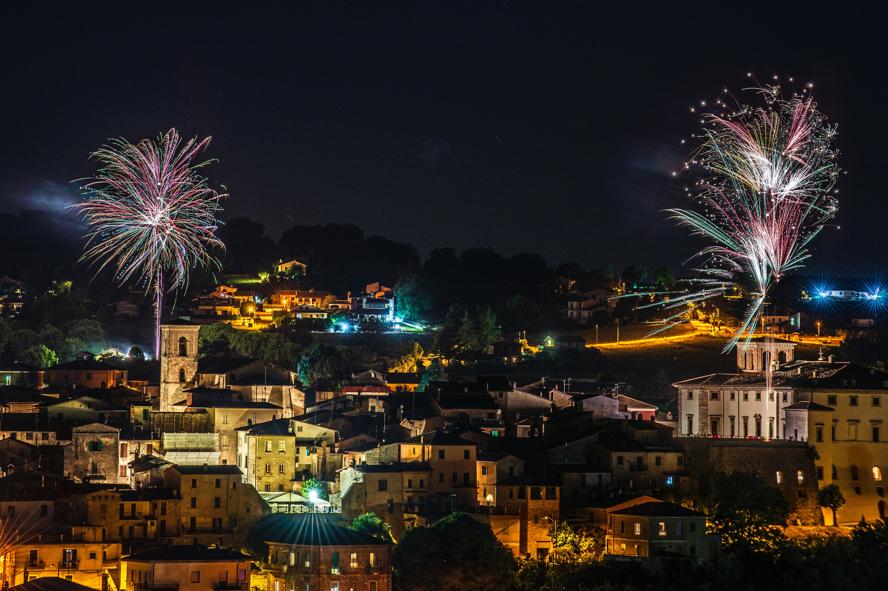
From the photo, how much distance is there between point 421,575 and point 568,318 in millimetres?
50702

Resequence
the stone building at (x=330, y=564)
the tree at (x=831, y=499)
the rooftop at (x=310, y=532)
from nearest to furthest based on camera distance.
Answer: the stone building at (x=330, y=564) < the rooftop at (x=310, y=532) < the tree at (x=831, y=499)

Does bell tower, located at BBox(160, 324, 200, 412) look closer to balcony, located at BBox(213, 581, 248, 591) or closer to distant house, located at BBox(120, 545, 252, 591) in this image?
distant house, located at BBox(120, 545, 252, 591)

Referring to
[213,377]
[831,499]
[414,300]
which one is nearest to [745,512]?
[831,499]

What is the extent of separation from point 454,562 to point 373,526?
3689 millimetres

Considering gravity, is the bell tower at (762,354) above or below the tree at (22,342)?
below

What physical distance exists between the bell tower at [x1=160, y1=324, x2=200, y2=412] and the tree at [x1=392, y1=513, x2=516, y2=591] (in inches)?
721

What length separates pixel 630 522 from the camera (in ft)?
143

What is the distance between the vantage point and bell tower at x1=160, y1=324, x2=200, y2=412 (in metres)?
58.2

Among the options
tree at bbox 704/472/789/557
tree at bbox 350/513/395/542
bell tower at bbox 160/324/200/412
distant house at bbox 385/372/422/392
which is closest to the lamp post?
tree at bbox 350/513/395/542

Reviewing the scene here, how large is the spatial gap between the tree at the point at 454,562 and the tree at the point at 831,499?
11.0 meters

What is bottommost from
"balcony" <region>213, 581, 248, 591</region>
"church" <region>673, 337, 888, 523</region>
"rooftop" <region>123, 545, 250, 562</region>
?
"balcony" <region>213, 581, 248, 591</region>

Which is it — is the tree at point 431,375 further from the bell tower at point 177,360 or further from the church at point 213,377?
the bell tower at point 177,360

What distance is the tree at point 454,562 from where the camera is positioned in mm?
40969

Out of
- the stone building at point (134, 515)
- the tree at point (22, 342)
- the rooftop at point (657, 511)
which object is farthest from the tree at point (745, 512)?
the tree at point (22, 342)
